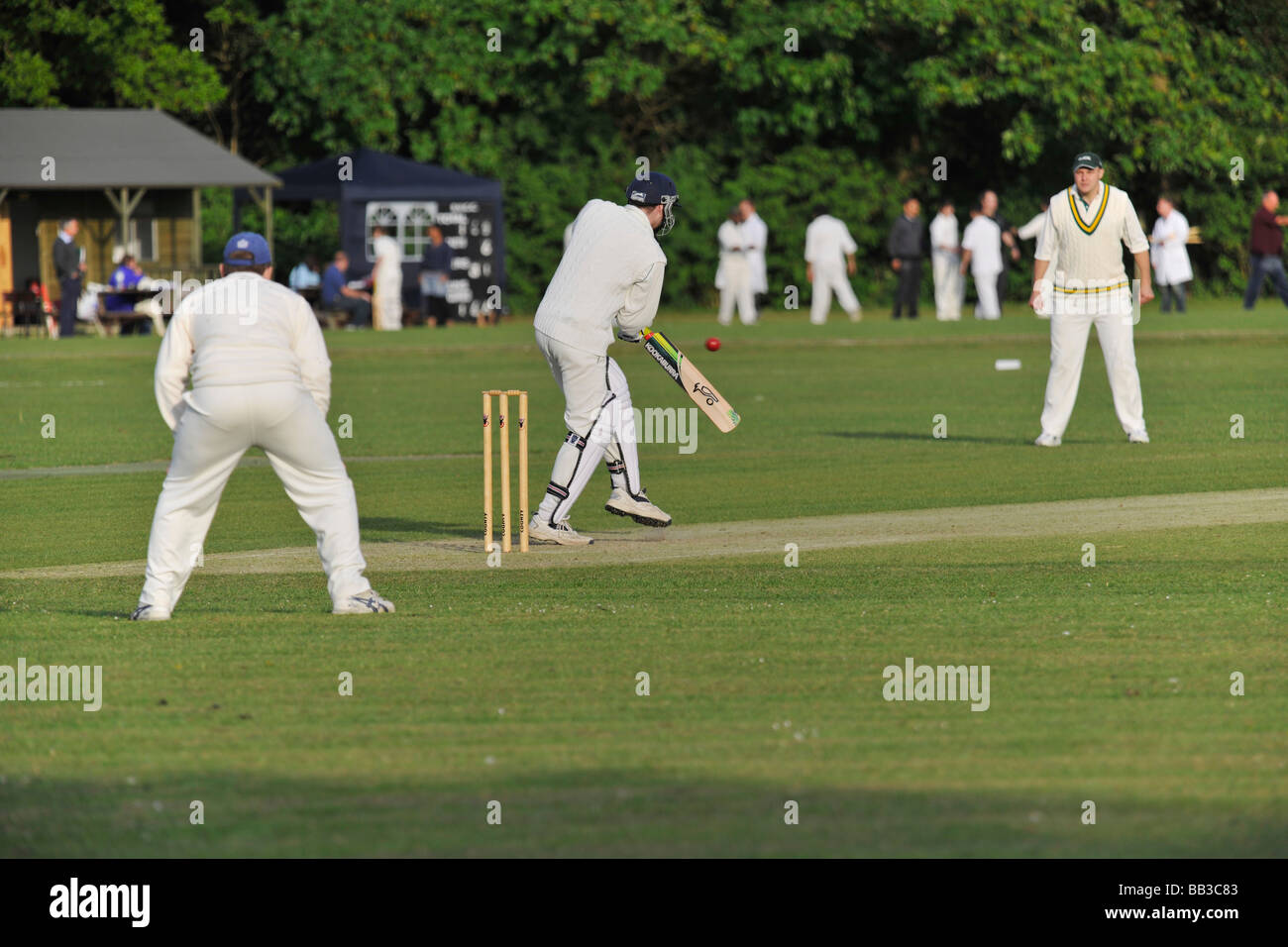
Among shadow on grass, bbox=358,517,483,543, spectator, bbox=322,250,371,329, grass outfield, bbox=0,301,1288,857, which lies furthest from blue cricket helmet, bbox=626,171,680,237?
spectator, bbox=322,250,371,329

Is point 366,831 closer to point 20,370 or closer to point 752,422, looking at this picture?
point 752,422

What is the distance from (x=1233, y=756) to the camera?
22.8ft

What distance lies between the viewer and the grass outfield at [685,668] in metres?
6.25

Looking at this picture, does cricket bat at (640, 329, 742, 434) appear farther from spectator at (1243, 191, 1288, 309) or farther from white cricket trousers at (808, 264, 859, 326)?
spectator at (1243, 191, 1288, 309)

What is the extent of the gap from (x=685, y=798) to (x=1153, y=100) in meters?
40.3

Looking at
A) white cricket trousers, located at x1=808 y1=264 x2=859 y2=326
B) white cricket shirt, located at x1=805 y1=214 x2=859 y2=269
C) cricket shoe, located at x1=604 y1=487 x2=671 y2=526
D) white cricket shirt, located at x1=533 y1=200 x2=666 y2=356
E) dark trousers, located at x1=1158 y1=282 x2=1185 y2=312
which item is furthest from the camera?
dark trousers, located at x1=1158 y1=282 x2=1185 y2=312

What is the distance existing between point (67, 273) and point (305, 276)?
657cm

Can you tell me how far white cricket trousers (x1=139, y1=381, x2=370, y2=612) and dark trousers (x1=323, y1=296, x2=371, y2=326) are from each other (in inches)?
1218

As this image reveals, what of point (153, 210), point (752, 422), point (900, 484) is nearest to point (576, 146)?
point (153, 210)

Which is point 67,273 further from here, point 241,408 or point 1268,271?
point 241,408

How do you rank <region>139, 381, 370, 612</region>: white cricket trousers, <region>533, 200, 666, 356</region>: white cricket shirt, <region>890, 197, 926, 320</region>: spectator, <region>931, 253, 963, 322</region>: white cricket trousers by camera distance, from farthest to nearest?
<region>931, 253, 963, 322</region>: white cricket trousers → <region>890, 197, 926, 320</region>: spectator → <region>533, 200, 666, 356</region>: white cricket shirt → <region>139, 381, 370, 612</region>: white cricket trousers

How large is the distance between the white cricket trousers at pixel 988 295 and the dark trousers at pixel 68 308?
52.9ft

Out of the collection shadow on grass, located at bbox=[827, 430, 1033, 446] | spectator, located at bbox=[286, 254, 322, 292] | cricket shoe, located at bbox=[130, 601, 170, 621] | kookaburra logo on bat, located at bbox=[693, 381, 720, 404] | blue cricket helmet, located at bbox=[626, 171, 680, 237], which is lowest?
shadow on grass, located at bbox=[827, 430, 1033, 446]

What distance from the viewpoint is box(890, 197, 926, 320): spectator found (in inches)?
1554
